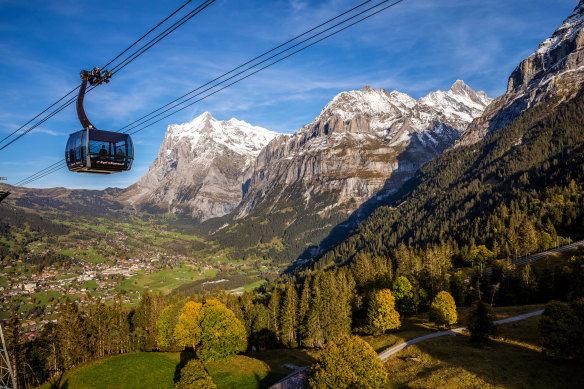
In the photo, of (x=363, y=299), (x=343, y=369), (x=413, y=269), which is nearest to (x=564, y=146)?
(x=413, y=269)

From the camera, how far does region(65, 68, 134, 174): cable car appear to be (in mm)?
23797

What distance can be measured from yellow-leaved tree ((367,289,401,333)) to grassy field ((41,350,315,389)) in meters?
16.2

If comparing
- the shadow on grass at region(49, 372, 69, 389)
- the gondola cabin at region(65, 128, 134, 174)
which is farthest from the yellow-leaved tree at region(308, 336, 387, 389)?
the shadow on grass at region(49, 372, 69, 389)

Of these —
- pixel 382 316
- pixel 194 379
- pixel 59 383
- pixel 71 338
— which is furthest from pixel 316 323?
pixel 71 338

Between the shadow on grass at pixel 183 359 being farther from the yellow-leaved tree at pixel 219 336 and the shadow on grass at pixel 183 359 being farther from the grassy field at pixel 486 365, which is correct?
the grassy field at pixel 486 365

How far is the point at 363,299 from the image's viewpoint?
280ft

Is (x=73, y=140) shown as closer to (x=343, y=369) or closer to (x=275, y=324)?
(x=343, y=369)

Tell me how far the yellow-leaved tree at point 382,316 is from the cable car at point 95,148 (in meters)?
59.5

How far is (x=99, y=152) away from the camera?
80.9 feet

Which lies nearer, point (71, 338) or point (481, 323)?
point (481, 323)

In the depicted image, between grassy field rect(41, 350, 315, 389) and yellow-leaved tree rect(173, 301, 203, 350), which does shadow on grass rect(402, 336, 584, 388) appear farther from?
yellow-leaved tree rect(173, 301, 203, 350)

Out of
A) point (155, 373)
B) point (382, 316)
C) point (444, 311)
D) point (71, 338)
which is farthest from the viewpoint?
point (382, 316)

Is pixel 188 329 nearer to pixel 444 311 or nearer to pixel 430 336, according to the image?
pixel 430 336

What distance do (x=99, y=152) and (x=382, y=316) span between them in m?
A: 62.8
